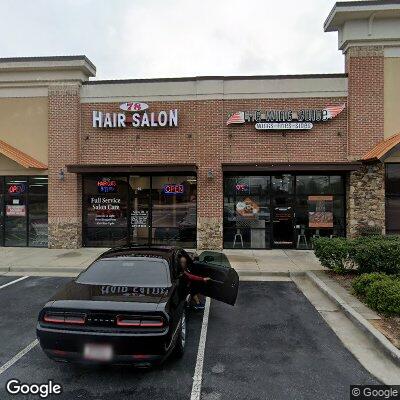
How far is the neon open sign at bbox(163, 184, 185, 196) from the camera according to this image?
46.0 feet

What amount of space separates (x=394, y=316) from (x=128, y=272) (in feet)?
16.0

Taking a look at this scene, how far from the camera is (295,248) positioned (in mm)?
13789

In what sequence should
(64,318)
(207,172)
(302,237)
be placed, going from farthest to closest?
(302,237) → (207,172) → (64,318)

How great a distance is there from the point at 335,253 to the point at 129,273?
614 centimetres

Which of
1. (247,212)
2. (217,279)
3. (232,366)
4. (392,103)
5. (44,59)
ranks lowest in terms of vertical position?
(232,366)

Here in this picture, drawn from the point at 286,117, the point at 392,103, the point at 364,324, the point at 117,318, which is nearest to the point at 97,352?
the point at 117,318

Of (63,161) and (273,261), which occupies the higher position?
(63,161)

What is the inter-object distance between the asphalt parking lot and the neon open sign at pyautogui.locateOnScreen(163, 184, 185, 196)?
7.49 m

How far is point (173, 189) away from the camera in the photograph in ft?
46.1

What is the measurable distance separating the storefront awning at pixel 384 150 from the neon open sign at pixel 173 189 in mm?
7123

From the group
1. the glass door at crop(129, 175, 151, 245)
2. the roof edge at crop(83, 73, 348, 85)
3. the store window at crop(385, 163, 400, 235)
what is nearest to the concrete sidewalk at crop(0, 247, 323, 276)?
the glass door at crop(129, 175, 151, 245)

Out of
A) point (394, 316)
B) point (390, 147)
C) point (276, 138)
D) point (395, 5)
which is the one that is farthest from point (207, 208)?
point (395, 5)

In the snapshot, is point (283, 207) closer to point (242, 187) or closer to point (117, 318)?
point (242, 187)

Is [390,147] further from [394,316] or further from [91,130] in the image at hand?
[91,130]
